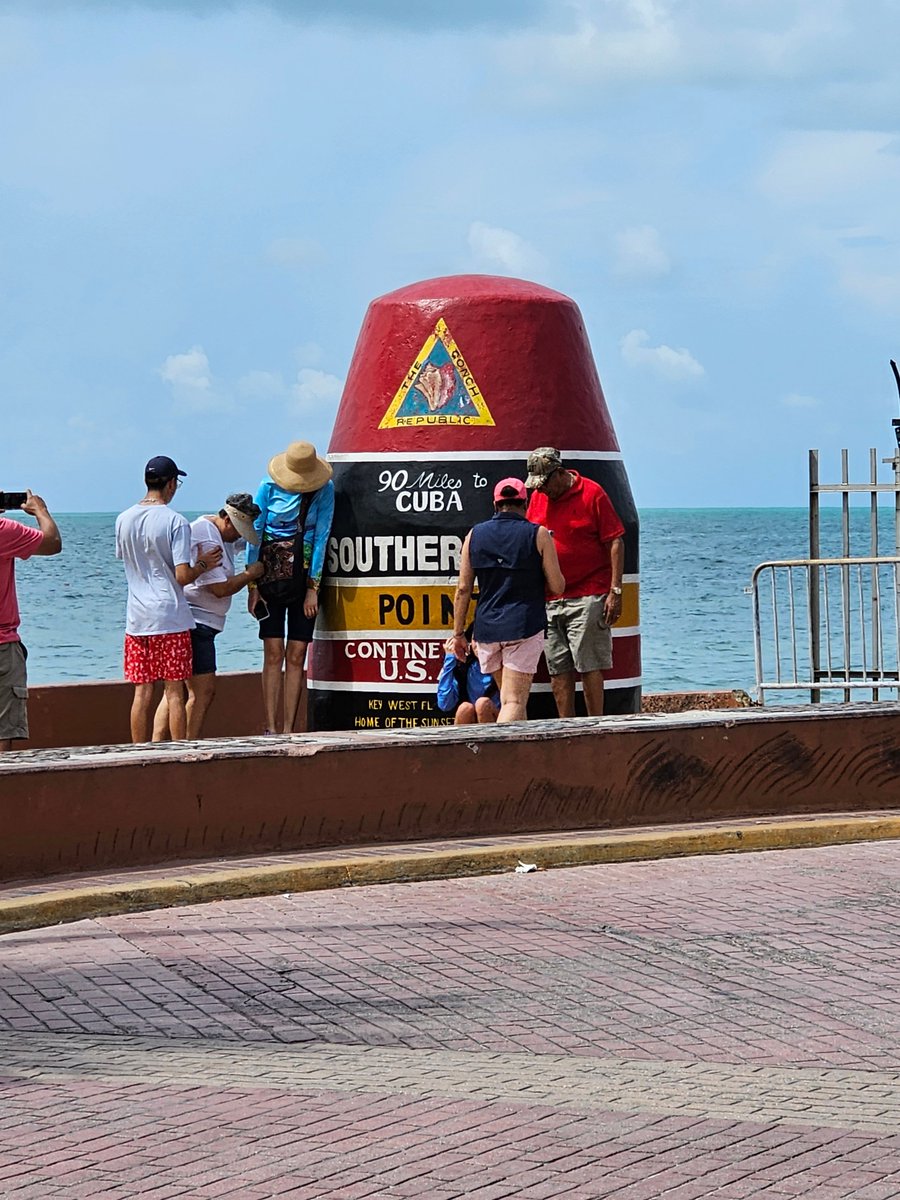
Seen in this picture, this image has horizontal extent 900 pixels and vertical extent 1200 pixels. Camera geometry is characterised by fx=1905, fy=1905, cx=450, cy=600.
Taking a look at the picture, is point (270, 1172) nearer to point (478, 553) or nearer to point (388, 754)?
point (388, 754)

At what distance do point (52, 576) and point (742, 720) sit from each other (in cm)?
7434

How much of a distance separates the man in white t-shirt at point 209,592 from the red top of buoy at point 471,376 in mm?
913

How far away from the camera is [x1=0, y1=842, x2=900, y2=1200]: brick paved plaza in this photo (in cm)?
505

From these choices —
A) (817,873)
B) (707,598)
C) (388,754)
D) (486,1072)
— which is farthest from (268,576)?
(707,598)

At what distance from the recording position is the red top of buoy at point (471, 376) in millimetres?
12305

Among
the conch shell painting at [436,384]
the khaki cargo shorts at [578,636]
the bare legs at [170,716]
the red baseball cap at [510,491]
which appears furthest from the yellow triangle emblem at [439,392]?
the bare legs at [170,716]

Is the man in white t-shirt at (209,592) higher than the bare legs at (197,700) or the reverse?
higher

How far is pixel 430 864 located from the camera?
9.27 metres

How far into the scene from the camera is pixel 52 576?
270ft

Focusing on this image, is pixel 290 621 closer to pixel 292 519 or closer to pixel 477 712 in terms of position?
pixel 292 519

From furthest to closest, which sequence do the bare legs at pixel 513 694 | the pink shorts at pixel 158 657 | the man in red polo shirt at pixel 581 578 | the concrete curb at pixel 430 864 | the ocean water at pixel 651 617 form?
the ocean water at pixel 651 617
the man in red polo shirt at pixel 581 578
the pink shorts at pixel 158 657
the bare legs at pixel 513 694
the concrete curb at pixel 430 864

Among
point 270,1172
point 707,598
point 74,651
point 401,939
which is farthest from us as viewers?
point 707,598

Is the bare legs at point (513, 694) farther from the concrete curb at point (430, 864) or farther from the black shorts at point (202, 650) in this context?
the black shorts at point (202, 650)

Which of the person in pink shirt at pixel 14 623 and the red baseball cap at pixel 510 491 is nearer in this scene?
the person in pink shirt at pixel 14 623
